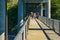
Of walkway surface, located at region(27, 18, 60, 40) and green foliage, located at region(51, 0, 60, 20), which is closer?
walkway surface, located at region(27, 18, 60, 40)

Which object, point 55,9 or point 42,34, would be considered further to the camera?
point 55,9

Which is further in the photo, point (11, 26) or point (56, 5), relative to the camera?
point (56, 5)

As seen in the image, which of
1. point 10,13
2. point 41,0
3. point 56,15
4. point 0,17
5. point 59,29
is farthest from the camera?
point 56,15

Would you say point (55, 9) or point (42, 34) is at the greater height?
point (42, 34)

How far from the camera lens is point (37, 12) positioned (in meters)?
86.8

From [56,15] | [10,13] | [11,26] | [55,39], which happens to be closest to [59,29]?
[55,39]

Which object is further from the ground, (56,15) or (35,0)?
(35,0)

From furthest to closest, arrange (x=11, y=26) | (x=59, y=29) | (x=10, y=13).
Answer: (x=10, y=13)
(x=11, y=26)
(x=59, y=29)

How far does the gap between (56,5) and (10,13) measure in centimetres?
2080

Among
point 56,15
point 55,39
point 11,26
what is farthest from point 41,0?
point 55,39

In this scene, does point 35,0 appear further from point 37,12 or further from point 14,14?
point 37,12

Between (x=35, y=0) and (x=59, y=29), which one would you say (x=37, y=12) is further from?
(x=59, y=29)

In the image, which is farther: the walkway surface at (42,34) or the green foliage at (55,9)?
the green foliage at (55,9)

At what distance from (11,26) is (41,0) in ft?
64.1
